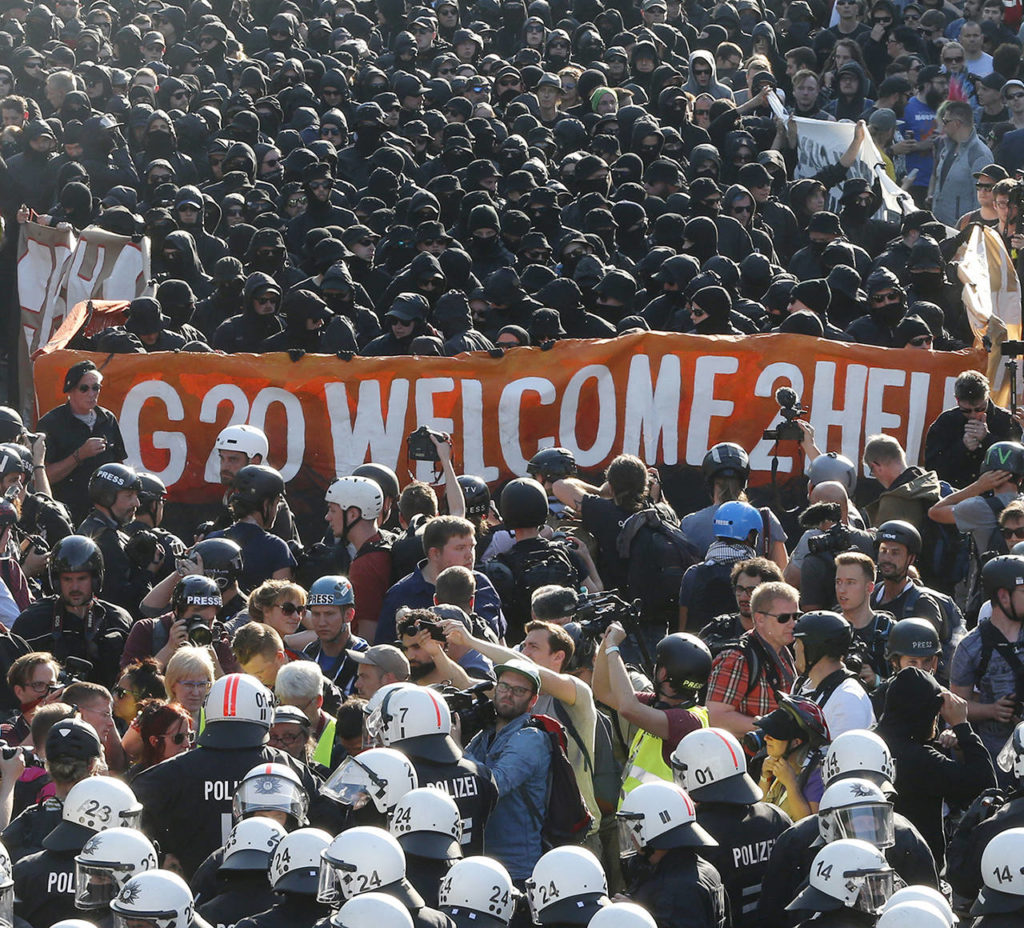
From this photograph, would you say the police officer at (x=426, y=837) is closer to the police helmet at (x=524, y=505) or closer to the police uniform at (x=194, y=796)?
the police uniform at (x=194, y=796)

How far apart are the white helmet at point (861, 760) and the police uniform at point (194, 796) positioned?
1.99 meters

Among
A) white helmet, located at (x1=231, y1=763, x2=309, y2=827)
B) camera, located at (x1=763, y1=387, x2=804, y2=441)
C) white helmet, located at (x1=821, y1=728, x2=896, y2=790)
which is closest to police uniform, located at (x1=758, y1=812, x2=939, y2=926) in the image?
white helmet, located at (x1=821, y1=728, x2=896, y2=790)

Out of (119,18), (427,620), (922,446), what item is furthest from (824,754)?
(119,18)

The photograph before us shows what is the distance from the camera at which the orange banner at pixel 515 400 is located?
13.0 meters

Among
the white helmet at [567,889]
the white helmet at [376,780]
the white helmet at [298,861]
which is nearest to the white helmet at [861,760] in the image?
the white helmet at [567,889]

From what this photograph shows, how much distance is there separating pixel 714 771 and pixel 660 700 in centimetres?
118

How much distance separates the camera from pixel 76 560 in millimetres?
9641

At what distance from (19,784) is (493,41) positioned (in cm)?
1684

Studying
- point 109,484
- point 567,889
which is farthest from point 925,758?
point 109,484

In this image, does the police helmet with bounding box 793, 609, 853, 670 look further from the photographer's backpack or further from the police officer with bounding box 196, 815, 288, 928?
the police officer with bounding box 196, 815, 288, 928

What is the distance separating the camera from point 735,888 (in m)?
6.88

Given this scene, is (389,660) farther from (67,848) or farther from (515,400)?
(515,400)

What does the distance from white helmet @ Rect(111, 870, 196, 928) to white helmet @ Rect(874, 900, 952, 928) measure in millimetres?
2125

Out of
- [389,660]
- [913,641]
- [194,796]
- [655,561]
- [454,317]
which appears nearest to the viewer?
[194,796]
